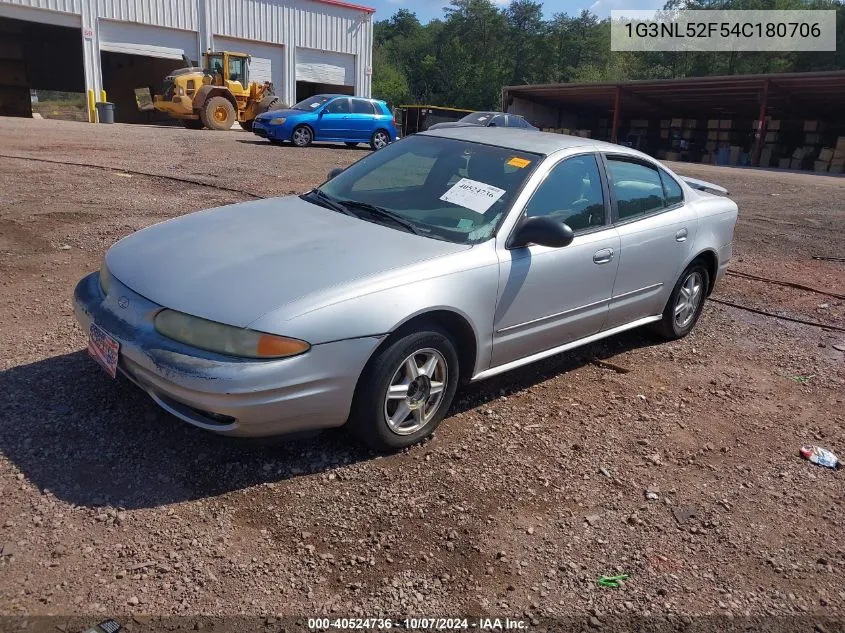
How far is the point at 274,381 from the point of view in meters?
2.80

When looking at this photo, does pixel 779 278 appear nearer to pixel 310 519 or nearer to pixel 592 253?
pixel 592 253

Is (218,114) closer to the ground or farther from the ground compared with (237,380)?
farther from the ground

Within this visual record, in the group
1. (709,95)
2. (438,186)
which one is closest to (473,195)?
(438,186)

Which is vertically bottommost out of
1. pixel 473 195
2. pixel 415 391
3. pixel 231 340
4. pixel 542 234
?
pixel 415 391

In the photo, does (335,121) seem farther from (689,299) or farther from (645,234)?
(645,234)

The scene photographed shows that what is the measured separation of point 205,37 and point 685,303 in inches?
1140

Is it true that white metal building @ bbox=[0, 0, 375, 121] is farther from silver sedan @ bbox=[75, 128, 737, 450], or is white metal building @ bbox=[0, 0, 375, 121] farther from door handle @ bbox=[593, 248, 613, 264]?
door handle @ bbox=[593, 248, 613, 264]

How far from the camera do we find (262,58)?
103ft

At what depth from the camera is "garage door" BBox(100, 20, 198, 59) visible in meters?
27.1

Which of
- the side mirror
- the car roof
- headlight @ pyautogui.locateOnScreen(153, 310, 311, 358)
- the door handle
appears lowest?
headlight @ pyautogui.locateOnScreen(153, 310, 311, 358)

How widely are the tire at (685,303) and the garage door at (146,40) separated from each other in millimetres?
28043

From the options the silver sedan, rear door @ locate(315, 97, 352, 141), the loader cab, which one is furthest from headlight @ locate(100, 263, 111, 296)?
the loader cab

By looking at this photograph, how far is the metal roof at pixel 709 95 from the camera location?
2731 cm

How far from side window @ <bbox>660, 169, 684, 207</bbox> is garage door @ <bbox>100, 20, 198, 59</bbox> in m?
27.8
